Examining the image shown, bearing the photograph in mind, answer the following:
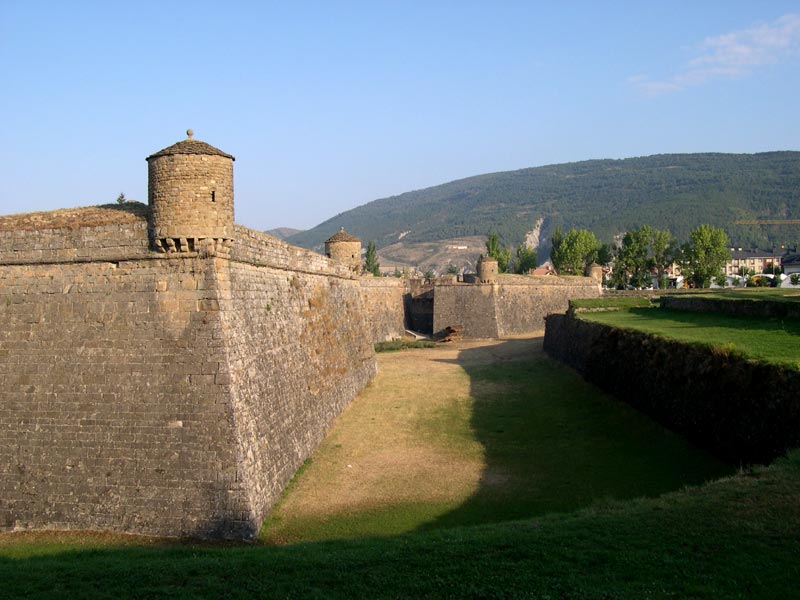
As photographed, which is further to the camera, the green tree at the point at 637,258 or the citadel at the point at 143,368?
the green tree at the point at 637,258

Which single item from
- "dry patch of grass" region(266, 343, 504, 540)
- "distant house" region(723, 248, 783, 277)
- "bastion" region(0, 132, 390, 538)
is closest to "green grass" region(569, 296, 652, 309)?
"dry patch of grass" region(266, 343, 504, 540)

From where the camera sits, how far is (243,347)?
13.8 metres

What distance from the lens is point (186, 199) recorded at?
42.7ft

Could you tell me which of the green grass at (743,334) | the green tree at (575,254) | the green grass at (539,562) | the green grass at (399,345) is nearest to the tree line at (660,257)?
the green tree at (575,254)

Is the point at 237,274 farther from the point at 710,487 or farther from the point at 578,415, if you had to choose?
the point at 578,415

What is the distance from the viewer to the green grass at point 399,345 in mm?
45062

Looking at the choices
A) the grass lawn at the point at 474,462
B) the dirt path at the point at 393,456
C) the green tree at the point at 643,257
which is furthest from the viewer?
the green tree at the point at 643,257

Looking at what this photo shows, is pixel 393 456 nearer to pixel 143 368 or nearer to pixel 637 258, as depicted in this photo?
pixel 143 368

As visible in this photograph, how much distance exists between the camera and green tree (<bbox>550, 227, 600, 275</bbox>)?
79.0m

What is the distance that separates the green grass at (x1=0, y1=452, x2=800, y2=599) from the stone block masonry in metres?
2.11

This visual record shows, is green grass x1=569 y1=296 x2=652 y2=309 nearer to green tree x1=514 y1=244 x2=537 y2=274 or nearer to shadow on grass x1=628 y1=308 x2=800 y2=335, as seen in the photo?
shadow on grass x1=628 y1=308 x2=800 y2=335

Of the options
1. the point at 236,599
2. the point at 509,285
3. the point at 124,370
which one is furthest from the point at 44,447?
the point at 509,285

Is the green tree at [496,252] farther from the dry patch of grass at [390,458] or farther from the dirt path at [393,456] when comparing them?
the dry patch of grass at [390,458]

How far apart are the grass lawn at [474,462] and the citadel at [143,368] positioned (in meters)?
1.48
